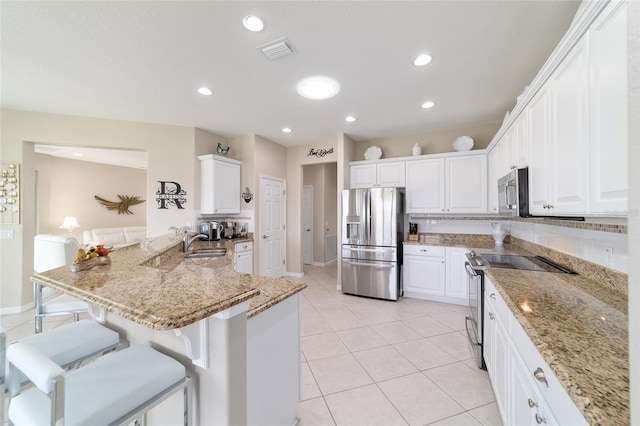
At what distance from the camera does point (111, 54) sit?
2113mm

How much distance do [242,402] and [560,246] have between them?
9.05 feet

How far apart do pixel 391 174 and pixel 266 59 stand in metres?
2.73

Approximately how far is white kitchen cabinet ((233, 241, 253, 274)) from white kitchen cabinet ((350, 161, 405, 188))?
219 centimetres

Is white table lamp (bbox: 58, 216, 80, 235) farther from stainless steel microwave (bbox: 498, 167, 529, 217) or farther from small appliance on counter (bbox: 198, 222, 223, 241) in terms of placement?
stainless steel microwave (bbox: 498, 167, 529, 217)

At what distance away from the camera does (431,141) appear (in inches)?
166

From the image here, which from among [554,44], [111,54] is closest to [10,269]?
[111,54]

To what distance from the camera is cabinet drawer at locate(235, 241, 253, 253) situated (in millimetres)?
3949

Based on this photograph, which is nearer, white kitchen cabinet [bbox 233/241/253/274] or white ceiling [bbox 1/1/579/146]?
white ceiling [bbox 1/1/579/146]

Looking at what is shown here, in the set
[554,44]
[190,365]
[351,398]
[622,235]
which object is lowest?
[351,398]


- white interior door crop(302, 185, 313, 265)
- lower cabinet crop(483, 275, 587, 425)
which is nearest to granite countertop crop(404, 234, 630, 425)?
lower cabinet crop(483, 275, 587, 425)

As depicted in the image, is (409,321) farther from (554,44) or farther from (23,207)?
(23,207)

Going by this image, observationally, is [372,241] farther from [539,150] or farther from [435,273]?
[539,150]

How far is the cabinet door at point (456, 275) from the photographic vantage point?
11.5ft

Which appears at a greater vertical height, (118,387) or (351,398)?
(118,387)
